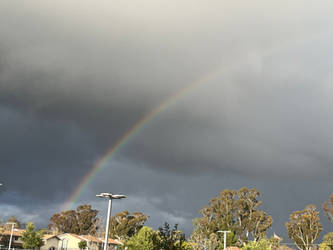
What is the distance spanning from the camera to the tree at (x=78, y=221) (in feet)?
485

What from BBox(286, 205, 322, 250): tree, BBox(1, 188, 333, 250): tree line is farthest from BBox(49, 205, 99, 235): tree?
BBox(286, 205, 322, 250): tree

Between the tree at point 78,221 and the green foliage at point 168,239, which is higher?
the tree at point 78,221

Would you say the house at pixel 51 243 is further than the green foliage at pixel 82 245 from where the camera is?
Yes

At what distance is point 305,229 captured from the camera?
88.7 metres

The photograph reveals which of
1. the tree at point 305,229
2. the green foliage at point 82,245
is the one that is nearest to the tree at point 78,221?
the green foliage at point 82,245

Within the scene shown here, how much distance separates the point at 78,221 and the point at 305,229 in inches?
3547

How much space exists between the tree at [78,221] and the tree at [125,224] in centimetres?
Result: 2246

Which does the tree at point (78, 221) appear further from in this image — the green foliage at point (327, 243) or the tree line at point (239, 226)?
the green foliage at point (327, 243)

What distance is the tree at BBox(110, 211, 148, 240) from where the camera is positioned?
124000mm

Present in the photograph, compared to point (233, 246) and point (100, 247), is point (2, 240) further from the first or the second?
point (233, 246)

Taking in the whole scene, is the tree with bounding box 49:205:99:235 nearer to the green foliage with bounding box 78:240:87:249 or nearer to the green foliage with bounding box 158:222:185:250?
the green foliage with bounding box 78:240:87:249

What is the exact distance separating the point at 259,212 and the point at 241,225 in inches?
228

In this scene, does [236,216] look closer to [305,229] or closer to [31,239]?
[305,229]

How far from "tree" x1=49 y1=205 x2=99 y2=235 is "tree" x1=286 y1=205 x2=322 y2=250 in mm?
80890
